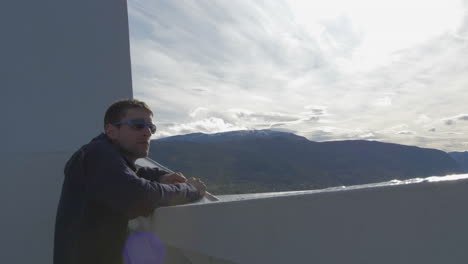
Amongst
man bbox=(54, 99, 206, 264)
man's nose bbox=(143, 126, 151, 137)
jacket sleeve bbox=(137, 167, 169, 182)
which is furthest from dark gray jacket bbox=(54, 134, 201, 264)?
jacket sleeve bbox=(137, 167, 169, 182)

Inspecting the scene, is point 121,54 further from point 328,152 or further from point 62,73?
point 328,152

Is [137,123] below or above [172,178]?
above

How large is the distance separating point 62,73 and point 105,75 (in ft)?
1.12

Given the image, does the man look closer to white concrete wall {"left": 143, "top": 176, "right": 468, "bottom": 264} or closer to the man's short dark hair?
the man's short dark hair

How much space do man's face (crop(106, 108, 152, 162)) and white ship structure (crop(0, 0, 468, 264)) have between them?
12.8 inches

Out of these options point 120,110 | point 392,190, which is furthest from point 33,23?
point 392,190

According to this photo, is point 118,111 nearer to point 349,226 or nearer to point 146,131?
point 146,131

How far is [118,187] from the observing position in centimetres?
122

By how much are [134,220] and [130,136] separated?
1.48ft

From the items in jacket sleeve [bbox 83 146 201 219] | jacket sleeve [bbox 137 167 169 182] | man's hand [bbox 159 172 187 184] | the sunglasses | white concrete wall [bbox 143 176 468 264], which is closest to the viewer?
white concrete wall [bbox 143 176 468 264]

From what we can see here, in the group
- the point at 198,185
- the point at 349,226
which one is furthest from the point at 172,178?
the point at 349,226

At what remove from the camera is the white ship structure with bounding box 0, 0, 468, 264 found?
27.8 inches

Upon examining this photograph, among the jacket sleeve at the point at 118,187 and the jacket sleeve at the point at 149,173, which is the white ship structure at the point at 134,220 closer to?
the jacket sleeve at the point at 118,187

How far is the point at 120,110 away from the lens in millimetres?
1564
